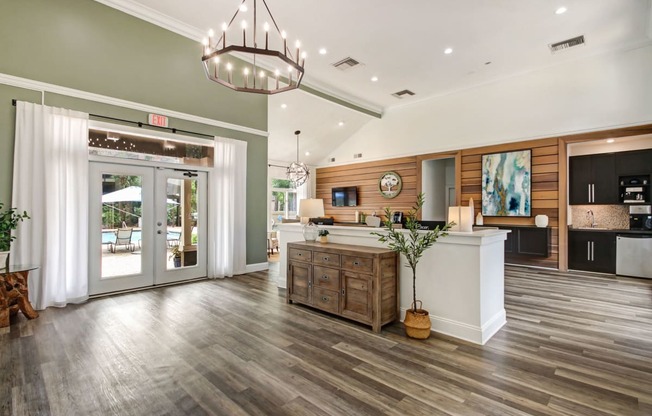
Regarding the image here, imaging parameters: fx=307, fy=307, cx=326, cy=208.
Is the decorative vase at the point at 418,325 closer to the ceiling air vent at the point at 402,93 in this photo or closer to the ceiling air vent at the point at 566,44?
the ceiling air vent at the point at 566,44

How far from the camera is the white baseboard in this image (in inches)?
117

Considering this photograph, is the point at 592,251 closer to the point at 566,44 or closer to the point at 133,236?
the point at 566,44

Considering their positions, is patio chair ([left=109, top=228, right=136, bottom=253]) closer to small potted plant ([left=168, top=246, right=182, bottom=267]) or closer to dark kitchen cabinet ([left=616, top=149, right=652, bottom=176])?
small potted plant ([left=168, top=246, right=182, bottom=267])

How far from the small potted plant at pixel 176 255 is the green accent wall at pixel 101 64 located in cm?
212

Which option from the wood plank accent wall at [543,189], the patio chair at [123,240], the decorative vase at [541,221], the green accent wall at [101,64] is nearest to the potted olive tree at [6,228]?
the green accent wall at [101,64]

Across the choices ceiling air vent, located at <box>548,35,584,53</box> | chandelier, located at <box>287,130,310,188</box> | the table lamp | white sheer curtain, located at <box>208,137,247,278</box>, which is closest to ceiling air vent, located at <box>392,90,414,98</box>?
chandelier, located at <box>287,130,310,188</box>

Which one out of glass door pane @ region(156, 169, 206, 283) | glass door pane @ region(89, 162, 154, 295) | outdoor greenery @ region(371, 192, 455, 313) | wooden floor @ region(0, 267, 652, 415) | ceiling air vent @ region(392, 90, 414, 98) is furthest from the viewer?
ceiling air vent @ region(392, 90, 414, 98)

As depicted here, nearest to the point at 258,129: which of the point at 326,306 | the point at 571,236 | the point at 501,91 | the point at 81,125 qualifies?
the point at 81,125

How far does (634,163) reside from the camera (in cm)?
604

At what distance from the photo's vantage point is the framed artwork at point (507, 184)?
22.3ft

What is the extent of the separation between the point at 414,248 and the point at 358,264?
0.63m

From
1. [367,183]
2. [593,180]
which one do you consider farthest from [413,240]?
[367,183]

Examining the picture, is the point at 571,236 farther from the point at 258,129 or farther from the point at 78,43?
the point at 78,43

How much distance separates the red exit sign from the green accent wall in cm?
11
